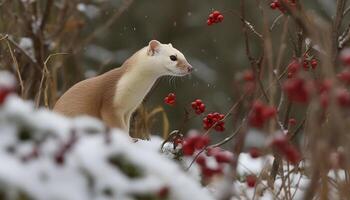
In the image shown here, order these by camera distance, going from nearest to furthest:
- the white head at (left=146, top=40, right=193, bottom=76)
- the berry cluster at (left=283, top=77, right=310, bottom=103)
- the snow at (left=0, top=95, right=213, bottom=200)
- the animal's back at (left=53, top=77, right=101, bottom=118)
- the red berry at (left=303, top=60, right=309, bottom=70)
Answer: the snow at (left=0, top=95, right=213, bottom=200) → the berry cluster at (left=283, top=77, right=310, bottom=103) → the red berry at (left=303, top=60, right=309, bottom=70) → the animal's back at (left=53, top=77, right=101, bottom=118) → the white head at (left=146, top=40, right=193, bottom=76)

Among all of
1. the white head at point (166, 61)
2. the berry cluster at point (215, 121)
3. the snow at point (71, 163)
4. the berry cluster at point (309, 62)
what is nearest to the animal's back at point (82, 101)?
the white head at point (166, 61)

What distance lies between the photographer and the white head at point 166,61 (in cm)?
297

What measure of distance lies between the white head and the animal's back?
246mm

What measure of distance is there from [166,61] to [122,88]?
216 mm

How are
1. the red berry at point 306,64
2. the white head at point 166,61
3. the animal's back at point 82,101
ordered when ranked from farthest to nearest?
the white head at point 166,61
the animal's back at point 82,101
the red berry at point 306,64

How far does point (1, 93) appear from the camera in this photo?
1.23 meters

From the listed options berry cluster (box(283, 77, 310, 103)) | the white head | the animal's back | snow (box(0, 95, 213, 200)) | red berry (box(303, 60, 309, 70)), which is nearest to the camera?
snow (box(0, 95, 213, 200))

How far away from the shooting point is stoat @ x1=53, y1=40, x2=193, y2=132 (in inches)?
110

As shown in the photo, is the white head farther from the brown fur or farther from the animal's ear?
the brown fur

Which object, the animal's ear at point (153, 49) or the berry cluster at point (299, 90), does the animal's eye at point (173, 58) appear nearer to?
the animal's ear at point (153, 49)

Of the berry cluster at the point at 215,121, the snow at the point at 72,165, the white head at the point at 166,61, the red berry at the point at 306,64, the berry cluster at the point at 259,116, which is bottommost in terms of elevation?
the snow at the point at 72,165

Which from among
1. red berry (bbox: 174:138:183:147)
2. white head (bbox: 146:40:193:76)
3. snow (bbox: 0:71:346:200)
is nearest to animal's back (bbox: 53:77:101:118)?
white head (bbox: 146:40:193:76)

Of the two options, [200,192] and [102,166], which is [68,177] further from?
[200,192]

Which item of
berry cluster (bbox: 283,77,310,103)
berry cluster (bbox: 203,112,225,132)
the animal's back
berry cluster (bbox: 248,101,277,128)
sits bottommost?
berry cluster (bbox: 248,101,277,128)
